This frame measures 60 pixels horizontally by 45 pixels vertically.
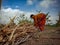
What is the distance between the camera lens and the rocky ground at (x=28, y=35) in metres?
1.40

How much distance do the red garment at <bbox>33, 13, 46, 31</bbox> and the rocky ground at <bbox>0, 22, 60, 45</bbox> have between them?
0.04 m

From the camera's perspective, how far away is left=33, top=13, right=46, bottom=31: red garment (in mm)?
1443

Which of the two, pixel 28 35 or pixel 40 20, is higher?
pixel 40 20

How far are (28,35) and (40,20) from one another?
200 mm

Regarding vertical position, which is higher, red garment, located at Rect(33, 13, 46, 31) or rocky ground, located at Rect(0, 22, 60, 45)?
red garment, located at Rect(33, 13, 46, 31)

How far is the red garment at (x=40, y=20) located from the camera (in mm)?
1443

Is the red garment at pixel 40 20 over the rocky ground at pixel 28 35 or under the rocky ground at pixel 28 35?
over

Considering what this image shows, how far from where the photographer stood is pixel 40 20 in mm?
1448

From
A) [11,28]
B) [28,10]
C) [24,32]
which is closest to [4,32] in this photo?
[11,28]

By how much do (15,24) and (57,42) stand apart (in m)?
0.47

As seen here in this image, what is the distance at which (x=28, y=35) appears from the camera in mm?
1423

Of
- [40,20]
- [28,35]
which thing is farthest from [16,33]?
[40,20]

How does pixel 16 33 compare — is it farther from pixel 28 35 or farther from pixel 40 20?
pixel 40 20

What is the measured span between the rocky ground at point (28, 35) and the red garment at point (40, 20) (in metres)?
0.04
